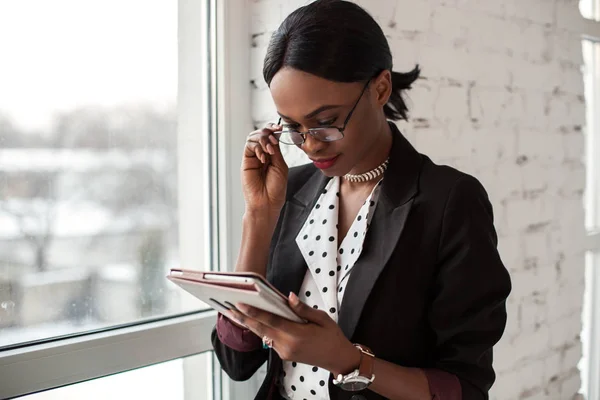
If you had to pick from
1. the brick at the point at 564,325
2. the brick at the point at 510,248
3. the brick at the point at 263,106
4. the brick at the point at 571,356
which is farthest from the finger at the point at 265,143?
the brick at the point at 571,356

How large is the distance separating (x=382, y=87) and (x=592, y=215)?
1928mm

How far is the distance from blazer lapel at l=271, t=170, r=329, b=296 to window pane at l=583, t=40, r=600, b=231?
1749 mm

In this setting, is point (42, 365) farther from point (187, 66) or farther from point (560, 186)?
point (560, 186)

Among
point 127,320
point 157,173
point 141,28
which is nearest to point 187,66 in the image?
point 141,28

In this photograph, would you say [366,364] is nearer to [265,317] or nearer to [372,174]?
[265,317]

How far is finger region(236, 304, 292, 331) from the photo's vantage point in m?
0.87

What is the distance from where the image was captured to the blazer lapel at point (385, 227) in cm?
106

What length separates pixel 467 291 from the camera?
1.02 metres

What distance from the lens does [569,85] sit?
7.36ft

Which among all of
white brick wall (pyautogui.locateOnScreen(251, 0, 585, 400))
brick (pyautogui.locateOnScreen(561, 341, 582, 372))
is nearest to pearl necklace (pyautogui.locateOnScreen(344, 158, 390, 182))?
white brick wall (pyautogui.locateOnScreen(251, 0, 585, 400))

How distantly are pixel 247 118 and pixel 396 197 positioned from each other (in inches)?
22.5

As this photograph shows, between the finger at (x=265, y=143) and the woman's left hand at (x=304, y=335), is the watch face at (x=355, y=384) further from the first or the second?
the finger at (x=265, y=143)

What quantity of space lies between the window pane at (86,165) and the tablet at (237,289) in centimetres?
47

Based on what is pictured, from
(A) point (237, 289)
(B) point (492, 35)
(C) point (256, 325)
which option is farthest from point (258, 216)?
(B) point (492, 35)
